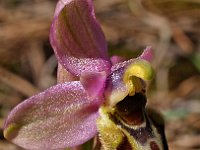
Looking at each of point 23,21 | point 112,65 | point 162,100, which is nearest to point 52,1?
point 23,21

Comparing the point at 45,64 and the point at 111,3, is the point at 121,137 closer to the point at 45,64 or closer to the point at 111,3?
the point at 45,64

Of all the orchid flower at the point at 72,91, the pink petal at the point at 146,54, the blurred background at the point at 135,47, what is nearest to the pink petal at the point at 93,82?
the orchid flower at the point at 72,91

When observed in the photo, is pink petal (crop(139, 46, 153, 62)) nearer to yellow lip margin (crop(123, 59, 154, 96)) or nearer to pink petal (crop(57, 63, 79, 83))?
yellow lip margin (crop(123, 59, 154, 96))

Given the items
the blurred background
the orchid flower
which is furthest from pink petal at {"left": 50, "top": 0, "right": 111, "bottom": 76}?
the blurred background

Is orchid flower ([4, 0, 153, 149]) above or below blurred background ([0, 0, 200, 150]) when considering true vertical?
above

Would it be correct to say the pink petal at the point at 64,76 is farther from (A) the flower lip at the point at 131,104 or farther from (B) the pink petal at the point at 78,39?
(A) the flower lip at the point at 131,104

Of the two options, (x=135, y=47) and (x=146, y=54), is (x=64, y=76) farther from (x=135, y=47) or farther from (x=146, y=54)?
(x=135, y=47)

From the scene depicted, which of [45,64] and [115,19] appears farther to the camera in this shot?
[115,19]
